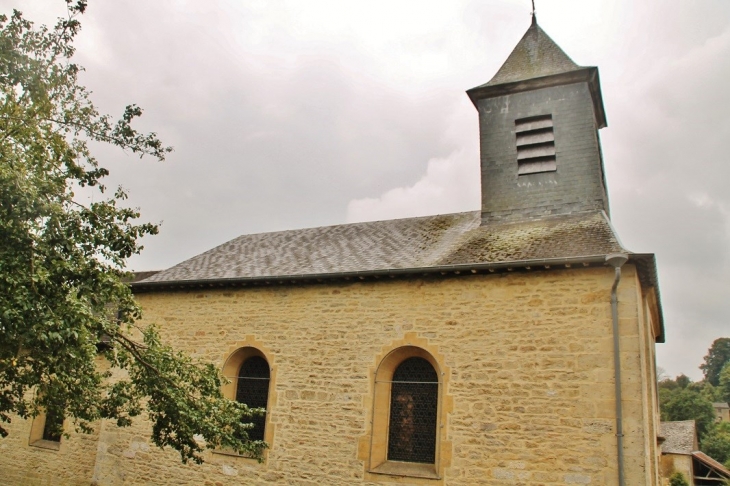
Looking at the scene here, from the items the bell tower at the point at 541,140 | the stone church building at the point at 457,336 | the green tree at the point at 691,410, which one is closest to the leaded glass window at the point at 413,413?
the stone church building at the point at 457,336

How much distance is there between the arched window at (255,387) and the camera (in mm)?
10684

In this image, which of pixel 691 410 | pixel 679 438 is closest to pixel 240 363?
pixel 679 438

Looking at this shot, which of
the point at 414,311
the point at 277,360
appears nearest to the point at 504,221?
the point at 414,311

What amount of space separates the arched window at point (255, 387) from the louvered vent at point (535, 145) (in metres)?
7.13

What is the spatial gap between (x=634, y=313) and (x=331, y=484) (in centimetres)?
574

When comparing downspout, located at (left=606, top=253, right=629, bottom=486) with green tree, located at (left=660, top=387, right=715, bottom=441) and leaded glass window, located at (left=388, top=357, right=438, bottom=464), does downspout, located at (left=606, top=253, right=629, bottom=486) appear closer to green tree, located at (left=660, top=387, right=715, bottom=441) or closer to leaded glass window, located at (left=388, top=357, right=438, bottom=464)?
leaded glass window, located at (left=388, top=357, right=438, bottom=464)

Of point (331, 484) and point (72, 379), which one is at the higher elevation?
point (72, 379)

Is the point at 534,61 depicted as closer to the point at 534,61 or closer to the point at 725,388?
the point at 534,61

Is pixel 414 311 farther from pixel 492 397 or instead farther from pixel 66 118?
pixel 66 118

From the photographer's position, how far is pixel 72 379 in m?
7.32

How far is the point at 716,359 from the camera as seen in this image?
78.1 m

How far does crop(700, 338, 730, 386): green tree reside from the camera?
7694 cm

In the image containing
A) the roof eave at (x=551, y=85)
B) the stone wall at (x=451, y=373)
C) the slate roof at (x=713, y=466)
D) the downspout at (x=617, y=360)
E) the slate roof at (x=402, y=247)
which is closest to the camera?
the downspout at (x=617, y=360)

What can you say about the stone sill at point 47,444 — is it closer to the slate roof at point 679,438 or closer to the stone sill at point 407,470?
the stone sill at point 407,470
